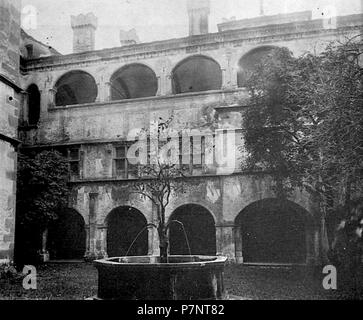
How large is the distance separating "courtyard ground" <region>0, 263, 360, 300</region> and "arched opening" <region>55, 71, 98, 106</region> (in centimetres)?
903

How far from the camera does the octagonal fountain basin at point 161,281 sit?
717 cm

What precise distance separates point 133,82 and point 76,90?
2.92 metres

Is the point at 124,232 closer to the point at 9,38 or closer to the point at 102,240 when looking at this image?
the point at 102,240

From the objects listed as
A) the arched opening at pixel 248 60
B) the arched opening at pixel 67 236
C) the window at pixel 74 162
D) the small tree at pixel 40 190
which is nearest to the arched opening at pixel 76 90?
the window at pixel 74 162

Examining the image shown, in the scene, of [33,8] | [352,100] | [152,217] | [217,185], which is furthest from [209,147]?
[352,100]

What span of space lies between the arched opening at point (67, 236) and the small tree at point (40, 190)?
19.5 inches

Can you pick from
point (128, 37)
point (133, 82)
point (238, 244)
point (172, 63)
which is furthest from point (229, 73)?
point (128, 37)

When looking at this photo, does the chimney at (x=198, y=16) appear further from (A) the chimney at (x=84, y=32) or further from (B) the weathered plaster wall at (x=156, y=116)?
(A) the chimney at (x=84, y=32)

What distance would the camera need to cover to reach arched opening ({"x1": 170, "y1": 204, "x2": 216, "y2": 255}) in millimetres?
17250

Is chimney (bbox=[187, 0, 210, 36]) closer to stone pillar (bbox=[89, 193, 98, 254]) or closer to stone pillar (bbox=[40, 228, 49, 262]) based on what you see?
stone pillar (bbox=[89, 193, 98, 254])

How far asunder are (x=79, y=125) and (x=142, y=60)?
3778 mm

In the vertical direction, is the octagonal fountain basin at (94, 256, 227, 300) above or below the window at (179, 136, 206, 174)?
below

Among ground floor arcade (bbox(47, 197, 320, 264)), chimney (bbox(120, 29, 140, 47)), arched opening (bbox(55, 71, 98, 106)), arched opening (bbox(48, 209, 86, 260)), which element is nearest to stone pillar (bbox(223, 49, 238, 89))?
ground floor arcade (bbox(47, 197, 320, 264))

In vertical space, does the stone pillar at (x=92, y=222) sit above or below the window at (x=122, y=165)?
below
